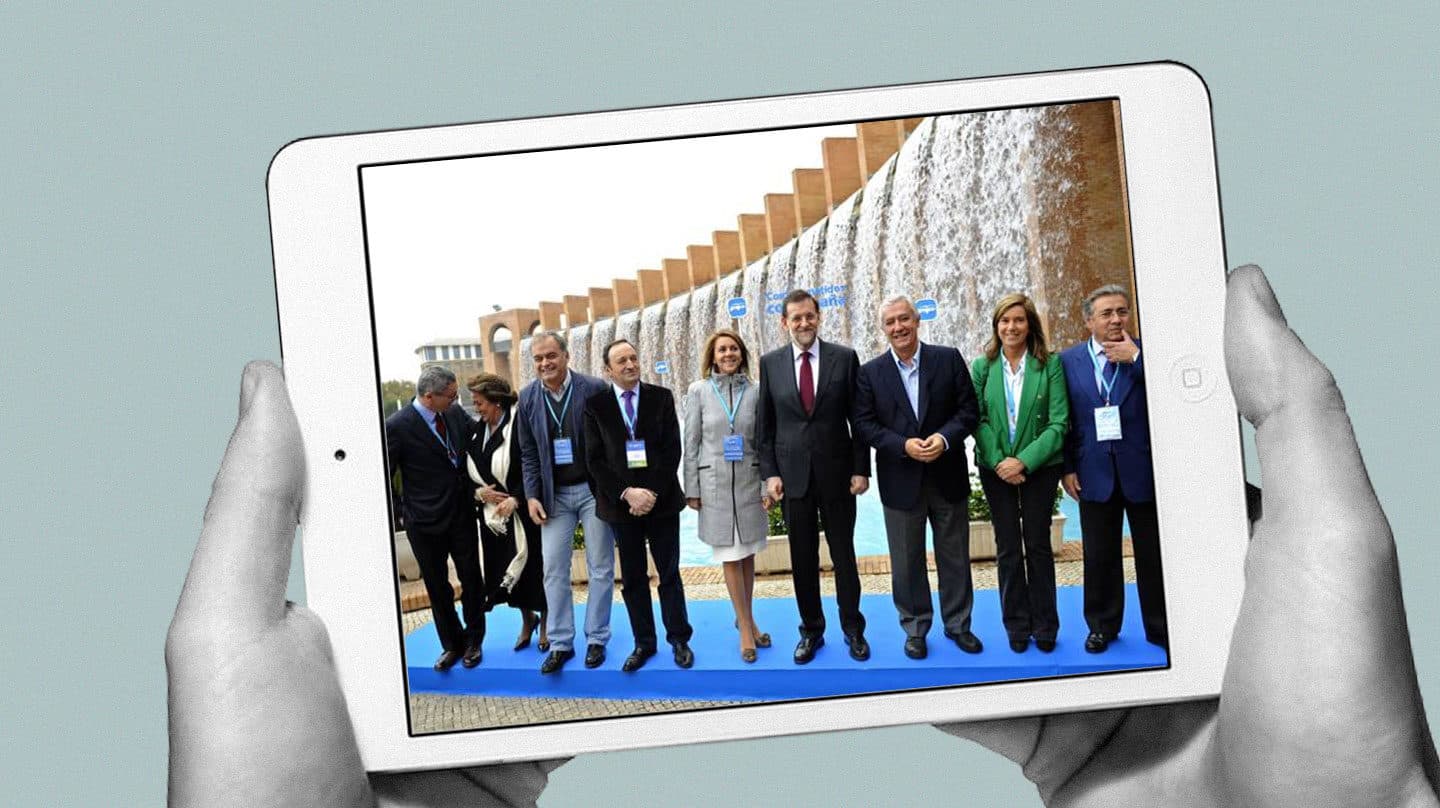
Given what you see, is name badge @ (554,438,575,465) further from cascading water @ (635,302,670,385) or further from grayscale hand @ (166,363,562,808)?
grayscale hand @ (166,363,562,808)

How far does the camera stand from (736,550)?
2760mm

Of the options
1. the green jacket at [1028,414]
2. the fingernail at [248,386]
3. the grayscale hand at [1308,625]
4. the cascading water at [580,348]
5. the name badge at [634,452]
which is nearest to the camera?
the grayscale hand at [1308,625]

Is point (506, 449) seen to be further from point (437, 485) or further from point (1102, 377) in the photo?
point (1102, 377)

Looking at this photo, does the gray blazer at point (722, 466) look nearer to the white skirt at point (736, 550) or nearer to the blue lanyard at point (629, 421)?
the white skirt at point (736, 550)

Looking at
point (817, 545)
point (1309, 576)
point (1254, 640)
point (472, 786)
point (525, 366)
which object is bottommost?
point (472, 786)

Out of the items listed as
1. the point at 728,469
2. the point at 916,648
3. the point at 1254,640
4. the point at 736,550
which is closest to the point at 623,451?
the point at 728,469

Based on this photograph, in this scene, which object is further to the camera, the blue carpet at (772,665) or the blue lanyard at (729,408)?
the blue lanyard at (729,408)

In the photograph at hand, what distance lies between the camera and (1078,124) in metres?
2.54

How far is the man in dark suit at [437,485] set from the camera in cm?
246

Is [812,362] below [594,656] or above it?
above

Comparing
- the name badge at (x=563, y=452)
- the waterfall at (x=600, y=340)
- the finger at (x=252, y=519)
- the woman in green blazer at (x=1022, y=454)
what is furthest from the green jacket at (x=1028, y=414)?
the finger at (x=252, y=519)

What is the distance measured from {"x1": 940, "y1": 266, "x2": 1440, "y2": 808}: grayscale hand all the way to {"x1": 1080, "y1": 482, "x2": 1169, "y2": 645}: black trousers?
17cm

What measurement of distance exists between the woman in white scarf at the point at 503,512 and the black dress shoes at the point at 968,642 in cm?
91

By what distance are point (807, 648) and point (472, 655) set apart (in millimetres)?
736
